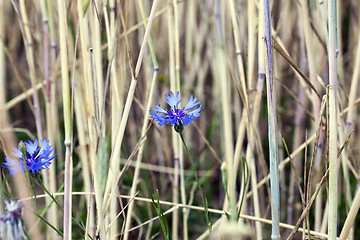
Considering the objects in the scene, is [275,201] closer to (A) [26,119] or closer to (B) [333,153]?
(B) [333,153]

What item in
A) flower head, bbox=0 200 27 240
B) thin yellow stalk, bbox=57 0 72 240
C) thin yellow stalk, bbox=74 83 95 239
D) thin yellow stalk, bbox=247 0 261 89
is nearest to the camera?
flower head, bbox=0 200 27 240

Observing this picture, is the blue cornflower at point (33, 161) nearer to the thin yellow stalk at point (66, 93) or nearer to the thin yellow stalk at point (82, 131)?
the thin yellow stalk at point (66, 93)

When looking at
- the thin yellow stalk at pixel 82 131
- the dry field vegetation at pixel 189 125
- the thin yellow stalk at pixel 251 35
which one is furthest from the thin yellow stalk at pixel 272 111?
the thin yellow stalk at pixel 82 131

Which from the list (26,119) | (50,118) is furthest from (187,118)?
(26,119)

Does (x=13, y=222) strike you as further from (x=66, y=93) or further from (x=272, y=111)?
(x=272, y=111)

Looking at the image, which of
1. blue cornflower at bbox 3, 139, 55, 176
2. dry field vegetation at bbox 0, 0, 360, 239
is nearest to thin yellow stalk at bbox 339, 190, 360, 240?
dry field vegetation at bbox 0, 0, 360, 239

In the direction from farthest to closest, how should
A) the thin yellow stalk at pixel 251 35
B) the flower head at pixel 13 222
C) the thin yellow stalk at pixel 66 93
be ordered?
the thin yellow stalk at pixel 251 35 < the thin yellow stalk at pixel 66 93 < the flower head at pixel 13 222

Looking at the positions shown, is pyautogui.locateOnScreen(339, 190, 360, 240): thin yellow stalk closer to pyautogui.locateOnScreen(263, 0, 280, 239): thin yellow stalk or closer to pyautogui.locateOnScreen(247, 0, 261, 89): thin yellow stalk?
pyautogui.locateOnScreen(263, 0, 280, 239): thin yellow stalk

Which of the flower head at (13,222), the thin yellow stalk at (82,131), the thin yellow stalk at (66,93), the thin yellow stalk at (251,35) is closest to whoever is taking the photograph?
the flower head at (13,222)

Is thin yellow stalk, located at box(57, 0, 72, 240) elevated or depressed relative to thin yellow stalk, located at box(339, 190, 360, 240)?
elevated

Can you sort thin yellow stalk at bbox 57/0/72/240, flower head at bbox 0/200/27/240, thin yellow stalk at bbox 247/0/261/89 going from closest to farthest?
1. flower head at bbox 0/200/27/240
2. thin yellow stalk at bbox 57/0/72/240
3. thin yellow stalk at bbox 247/0/261/89
